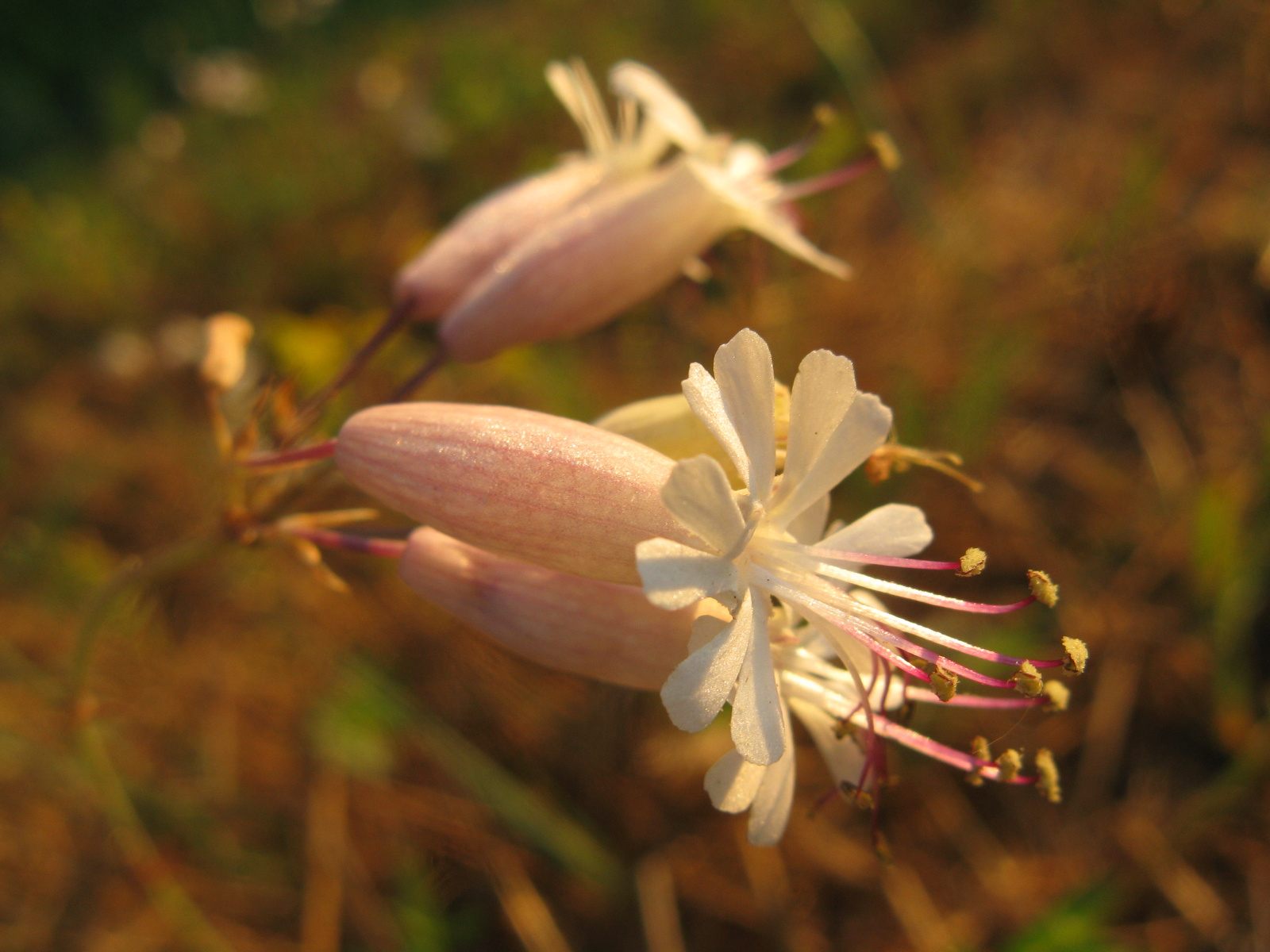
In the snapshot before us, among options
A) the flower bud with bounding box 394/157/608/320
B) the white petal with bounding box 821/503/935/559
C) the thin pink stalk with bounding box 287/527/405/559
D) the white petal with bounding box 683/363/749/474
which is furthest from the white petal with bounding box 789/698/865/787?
the flower bud with bounding box 394/157/608/320

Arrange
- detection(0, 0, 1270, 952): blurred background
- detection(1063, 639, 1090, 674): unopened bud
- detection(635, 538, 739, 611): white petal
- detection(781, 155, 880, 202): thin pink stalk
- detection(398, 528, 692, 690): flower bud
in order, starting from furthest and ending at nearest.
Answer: detection(0, 0, 1270, 952): blurred background
detection(781, 155, 880, 202): thin pink stalk
detection(398, 528, 692, 690): flower bud
detection(1063, 639, 1090, 674): unopened bud
detection(635, 538, 739, 611): white petal

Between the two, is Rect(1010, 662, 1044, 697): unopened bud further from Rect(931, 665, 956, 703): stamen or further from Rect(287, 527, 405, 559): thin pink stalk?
Rect(287, 527, 405, 559): thin pink stalk

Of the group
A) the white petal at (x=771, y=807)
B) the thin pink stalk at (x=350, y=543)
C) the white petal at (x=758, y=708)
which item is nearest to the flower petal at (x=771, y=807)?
Result: the white petal at (x=771, y=807)

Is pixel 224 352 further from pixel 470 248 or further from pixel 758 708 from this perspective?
pixel 758 708

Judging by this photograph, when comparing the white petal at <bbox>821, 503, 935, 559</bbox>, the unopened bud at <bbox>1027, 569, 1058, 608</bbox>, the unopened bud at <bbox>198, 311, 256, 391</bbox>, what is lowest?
the unopened bud at <bbox>1027, 569, 1058, 608</bbox>

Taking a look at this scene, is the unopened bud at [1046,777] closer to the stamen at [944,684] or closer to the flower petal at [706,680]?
the stamen at [944,684]

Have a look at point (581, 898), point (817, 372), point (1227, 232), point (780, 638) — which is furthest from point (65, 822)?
point (1227, 232)

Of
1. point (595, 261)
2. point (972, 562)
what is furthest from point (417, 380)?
point (972, 562)

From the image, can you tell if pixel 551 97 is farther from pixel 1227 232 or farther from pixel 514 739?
pixel 514 739
